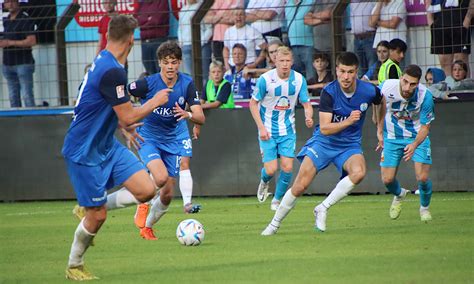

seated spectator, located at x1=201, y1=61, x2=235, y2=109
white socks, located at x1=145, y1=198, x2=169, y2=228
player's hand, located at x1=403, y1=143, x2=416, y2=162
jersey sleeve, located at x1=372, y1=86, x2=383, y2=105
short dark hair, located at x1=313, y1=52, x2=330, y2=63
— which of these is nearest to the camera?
white socks, located at x1=145, y1=198, x2=169, y2=228

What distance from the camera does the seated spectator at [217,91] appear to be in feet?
57.1

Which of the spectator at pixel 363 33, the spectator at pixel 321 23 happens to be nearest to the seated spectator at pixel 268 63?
the spectator at pixel 321 23

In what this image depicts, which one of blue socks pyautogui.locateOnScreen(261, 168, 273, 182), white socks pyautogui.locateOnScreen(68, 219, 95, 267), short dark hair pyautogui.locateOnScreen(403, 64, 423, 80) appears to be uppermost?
short dark hair pyautogui.locateOnScreen(403, 64, 423, 80)

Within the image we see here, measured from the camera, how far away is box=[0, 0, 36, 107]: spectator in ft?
60.1

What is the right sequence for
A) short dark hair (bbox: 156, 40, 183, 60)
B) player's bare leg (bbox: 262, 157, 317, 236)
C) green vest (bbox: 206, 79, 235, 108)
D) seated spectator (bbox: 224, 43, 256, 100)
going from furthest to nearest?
seated spectator (bbox: 224, 43, 256, 100), green vest (bbox: 206, 79, 235, 108), short dark hair (bbox: 156, 40, 183, 60), player's bare leg (bbox: 262, 157, 317, 236)

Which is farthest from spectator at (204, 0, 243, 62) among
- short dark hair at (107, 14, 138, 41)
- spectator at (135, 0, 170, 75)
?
short dark hair at (107, 14, 138, 41)

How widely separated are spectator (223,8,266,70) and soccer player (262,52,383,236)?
233 inches

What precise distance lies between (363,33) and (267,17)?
1.69 m

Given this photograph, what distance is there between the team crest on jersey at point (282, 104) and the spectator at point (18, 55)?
545 cm

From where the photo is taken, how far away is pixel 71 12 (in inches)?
715

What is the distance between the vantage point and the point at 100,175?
28.6ft

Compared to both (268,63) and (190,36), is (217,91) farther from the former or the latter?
(190,36)

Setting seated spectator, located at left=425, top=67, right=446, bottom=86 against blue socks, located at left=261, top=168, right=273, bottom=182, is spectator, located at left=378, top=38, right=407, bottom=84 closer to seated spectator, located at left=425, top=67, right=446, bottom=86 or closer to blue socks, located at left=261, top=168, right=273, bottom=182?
seated spectator, located at left=425, top=67, right=446, bottom=86

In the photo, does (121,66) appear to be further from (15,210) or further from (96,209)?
(15,210)
